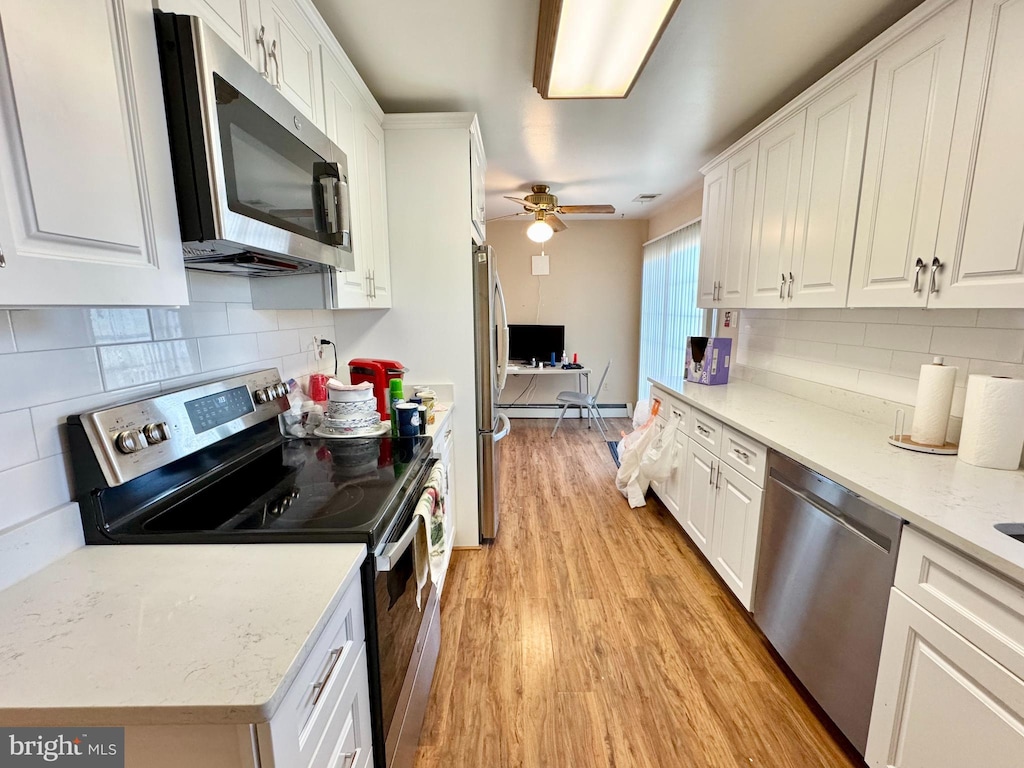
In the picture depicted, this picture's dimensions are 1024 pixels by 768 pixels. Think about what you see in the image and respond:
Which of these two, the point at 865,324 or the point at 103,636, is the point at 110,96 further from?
the point at 865,324

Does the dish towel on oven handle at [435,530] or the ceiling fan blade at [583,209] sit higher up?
the ceiling fan blade at [583,209]

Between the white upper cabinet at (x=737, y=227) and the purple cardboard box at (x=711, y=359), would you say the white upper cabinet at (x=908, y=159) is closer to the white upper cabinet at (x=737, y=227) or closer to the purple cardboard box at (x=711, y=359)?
the white upper cabinet at (x=737, y=227)

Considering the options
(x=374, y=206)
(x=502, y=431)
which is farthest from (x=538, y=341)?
(x=374, y=206)

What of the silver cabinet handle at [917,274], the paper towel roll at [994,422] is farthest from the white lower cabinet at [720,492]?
the silver cabinet handle at [917,274]

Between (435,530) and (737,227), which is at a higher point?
(737,227)

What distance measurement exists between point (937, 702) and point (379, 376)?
195cm

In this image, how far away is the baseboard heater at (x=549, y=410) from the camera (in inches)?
212

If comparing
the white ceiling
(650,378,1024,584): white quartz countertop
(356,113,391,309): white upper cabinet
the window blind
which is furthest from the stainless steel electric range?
the window blind

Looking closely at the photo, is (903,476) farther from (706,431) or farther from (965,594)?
(706,431)

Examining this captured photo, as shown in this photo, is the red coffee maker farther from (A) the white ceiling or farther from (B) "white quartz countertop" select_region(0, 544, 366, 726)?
(A) the white ceiling

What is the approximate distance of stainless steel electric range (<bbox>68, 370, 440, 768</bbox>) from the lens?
90 centimetres

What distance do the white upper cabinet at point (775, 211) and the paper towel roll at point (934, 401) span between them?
2.50ft

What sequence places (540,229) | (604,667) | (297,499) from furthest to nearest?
(540,229) → (604,667) → (297,499)

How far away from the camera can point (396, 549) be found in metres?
1.00
